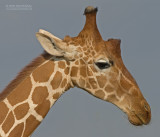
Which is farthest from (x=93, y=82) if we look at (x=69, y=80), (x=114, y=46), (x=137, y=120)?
(x=137, y=120)

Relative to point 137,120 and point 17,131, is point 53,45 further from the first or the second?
point 137,120

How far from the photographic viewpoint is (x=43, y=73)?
847 centimetres

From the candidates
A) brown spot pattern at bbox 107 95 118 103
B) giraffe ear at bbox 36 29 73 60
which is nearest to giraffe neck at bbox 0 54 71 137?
giraffe ear at bbox 36 29 73 60

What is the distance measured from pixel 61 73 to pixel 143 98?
87.4 inches

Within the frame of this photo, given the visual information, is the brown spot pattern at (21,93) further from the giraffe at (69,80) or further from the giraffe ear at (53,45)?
the giraffe ear at (53,45)

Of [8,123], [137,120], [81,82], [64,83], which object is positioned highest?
[64,83]

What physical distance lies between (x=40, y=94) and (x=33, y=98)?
0.20 meters

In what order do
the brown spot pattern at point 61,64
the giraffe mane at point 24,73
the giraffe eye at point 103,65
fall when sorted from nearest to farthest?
1. the giraffe mane at point 24,73
2. the brown spot pattern at point 61,64
3. the giraffe eye at point 103,65

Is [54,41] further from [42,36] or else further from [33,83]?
[33,83]

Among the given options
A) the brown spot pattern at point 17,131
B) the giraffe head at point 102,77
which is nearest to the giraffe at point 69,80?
the giraffe head at point 102,77

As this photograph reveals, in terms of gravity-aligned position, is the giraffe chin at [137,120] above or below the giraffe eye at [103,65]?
below

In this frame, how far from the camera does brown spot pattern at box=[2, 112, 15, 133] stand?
786cm

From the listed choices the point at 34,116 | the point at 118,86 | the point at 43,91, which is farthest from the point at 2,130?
the point at 118,86

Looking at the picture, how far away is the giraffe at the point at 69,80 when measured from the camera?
8148 mm
